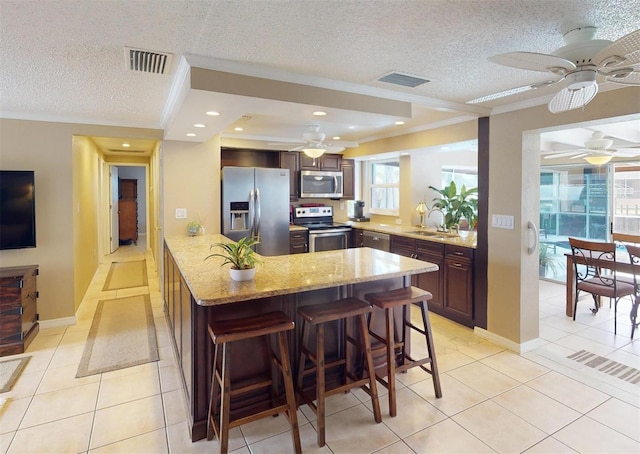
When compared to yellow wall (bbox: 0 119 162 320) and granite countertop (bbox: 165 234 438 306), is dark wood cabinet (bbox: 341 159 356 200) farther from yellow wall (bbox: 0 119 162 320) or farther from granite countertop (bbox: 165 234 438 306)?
yellow wall (bbox: 0 119 162 320)

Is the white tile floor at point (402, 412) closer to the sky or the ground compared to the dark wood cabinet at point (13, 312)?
closer to the ground

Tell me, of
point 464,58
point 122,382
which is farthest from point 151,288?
point 464,58

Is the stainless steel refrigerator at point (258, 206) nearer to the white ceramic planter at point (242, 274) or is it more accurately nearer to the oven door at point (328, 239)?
the oven door at point (328, 239)

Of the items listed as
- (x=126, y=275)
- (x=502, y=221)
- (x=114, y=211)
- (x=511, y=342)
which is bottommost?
(x=511, y=342)

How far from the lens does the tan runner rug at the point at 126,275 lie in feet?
18.0

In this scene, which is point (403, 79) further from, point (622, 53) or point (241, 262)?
point (241, 262)

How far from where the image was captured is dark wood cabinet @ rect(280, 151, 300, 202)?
18.0 feet

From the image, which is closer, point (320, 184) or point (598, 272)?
point (598, 272)

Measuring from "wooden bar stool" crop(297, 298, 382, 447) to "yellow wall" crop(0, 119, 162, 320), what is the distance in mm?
3022

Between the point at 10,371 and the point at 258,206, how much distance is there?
2.91 meters

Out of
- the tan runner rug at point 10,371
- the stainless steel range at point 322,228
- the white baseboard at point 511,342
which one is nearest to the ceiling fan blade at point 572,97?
the white baseboard at point 511,342

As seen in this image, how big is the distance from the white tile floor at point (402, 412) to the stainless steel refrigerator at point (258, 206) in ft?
6.08

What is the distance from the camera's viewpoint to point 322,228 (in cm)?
548

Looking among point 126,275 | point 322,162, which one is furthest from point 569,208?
point 126,275
